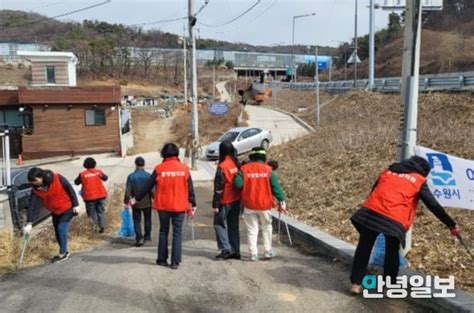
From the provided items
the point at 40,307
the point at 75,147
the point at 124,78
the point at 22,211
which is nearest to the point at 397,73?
the point at 75,147

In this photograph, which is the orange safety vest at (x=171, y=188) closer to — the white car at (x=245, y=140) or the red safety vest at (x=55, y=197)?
the red safety vest at (x=55, y=197)

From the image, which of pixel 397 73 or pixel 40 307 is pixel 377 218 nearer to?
pixel 40 307

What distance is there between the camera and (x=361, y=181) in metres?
11.5

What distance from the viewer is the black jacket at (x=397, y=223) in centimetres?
Answer: 525

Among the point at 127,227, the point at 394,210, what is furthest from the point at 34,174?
the point at 394,210

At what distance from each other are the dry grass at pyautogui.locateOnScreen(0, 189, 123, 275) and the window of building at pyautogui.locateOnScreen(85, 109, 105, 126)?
24595 millimetres

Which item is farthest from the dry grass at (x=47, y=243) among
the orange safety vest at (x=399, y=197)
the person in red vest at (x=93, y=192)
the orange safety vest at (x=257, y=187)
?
the orange safety vest at (x=399, y=197)

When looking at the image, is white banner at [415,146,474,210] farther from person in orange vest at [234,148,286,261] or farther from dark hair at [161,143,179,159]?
dark hair at [161,143,179,159]

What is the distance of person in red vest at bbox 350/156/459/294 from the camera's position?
531 centimetres

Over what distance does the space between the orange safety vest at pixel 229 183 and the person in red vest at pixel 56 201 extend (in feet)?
7.94

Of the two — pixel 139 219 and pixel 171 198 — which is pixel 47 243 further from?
pixel 171 198

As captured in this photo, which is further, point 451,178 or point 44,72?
point 44,72

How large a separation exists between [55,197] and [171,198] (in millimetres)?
2222

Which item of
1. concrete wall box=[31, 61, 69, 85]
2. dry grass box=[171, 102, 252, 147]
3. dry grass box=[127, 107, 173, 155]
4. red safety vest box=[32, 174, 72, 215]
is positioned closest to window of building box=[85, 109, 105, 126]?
dry grass box=[127, 107, 173, 155]
